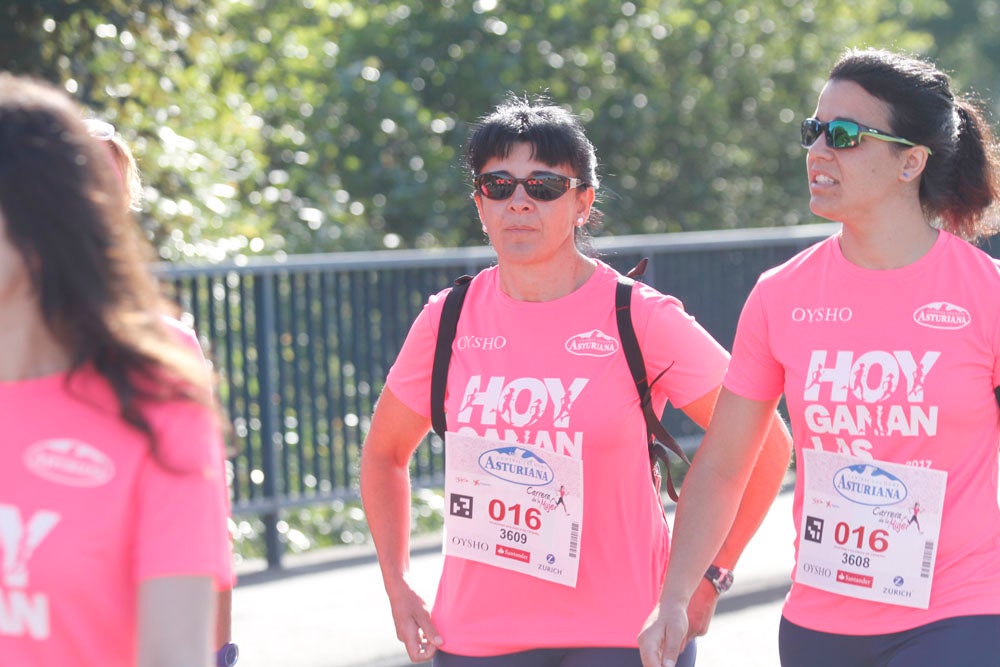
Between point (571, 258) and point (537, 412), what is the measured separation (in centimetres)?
43

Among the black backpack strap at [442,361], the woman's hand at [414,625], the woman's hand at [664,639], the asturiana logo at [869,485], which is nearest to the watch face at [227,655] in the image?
the woman's hand at [414,625]

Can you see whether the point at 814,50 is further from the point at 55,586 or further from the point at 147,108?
the point at 55,586

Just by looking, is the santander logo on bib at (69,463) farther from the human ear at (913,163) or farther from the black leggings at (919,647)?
the human ear at (913,163)

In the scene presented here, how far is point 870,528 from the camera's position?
150 inches

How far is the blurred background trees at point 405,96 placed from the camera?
10.8 metres

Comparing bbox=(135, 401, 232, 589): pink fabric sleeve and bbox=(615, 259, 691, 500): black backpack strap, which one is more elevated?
bbox=(135, 401, 232, 589): pink fabric sleeve

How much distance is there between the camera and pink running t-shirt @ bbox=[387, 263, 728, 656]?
392 cm

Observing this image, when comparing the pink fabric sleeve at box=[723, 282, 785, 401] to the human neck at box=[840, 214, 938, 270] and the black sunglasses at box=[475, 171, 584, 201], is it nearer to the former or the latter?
the human neck at box=[840, 214, 938, 270]

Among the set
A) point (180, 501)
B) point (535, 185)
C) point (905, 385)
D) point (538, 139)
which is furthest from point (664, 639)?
point (180, 501)

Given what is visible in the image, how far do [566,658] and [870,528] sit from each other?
0.76 meters

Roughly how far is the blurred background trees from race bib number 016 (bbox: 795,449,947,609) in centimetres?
652

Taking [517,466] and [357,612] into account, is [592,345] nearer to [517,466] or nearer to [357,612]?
[517,466]

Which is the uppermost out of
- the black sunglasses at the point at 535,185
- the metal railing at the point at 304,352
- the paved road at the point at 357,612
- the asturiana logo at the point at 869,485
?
the black sunglasses at the point at 535,185

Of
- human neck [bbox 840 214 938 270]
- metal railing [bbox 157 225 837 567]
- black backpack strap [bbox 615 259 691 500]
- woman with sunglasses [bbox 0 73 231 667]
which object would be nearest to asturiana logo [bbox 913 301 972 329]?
human neck [bbox 840 214 938 270]
